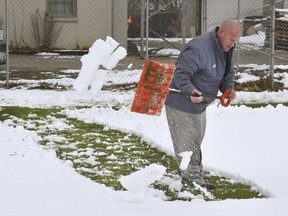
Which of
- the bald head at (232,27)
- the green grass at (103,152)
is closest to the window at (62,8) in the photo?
the green grass at (103,152)

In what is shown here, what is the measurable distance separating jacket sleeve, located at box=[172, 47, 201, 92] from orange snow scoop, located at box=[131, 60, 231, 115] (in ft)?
0.25

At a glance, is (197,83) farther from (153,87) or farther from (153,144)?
(153,144)

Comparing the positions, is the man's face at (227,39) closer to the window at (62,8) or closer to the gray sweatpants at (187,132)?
the gray sweatpants at (187,132)

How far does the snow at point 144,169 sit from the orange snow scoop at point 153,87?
590 mm

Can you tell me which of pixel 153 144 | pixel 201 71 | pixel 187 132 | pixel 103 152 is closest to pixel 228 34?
pixel 201 71

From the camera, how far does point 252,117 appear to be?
448 inches

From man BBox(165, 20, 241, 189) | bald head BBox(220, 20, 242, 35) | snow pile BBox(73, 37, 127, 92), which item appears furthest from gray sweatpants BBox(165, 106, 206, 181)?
bald head BBox(220, 20, 242, 35)

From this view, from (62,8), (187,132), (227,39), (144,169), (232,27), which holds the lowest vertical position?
(144,169)

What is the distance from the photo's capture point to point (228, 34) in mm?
6844

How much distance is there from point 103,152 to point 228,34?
2.56m

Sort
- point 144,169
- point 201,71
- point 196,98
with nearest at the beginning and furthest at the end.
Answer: point 144,169 < point 196,98 < point 201,71

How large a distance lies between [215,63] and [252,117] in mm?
4474

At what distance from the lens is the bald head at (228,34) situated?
6.82 metres

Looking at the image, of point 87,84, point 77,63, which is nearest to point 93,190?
point 87,84
